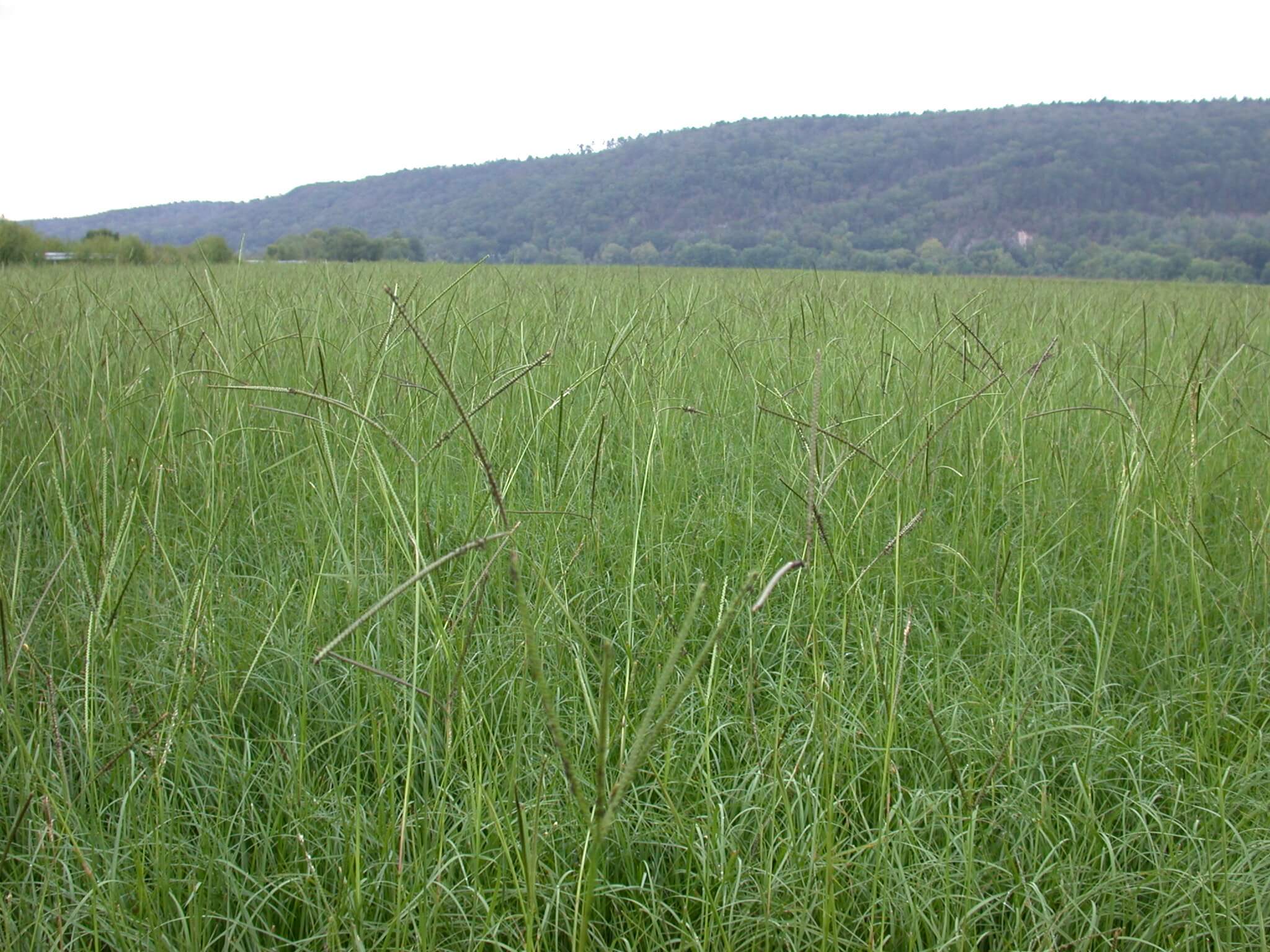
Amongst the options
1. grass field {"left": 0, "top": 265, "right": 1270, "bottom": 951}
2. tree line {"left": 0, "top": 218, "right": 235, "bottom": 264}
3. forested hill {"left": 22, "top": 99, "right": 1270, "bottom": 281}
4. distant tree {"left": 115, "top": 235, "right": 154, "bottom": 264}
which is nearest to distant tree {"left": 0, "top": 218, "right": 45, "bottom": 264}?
tree line {"left": 0, "top": 218, "right": 235, "bottom": 264}

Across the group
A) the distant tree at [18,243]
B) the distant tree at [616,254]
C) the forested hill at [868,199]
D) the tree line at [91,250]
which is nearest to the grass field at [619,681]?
the tree line at [91,250]

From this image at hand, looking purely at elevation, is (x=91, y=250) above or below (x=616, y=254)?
below

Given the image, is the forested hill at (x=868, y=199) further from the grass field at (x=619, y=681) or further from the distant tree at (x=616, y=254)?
the grass field at (x=619, y=681)

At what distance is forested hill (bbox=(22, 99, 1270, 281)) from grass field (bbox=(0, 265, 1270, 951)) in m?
35.4

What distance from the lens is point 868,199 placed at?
65125 millimetres

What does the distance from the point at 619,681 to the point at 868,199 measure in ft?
230

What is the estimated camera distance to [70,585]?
5.13 ft

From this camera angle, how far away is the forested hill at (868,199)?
46.7m

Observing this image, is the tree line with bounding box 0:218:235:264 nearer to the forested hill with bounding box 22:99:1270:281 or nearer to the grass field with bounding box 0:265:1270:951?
the grass field with bounding box 0:265:1270:951

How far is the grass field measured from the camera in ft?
3.10

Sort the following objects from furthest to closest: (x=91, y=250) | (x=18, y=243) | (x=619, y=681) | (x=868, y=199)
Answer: (x=868, y=199)
(x=91, y=250)
(x=18, y=243)
(x=619, y=681)

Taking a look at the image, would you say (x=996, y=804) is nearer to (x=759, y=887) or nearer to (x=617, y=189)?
(x=759, y=887)

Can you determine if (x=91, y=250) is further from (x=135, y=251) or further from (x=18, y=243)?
(x=135, y=251)

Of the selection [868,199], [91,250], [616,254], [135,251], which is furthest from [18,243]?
[868,199]
